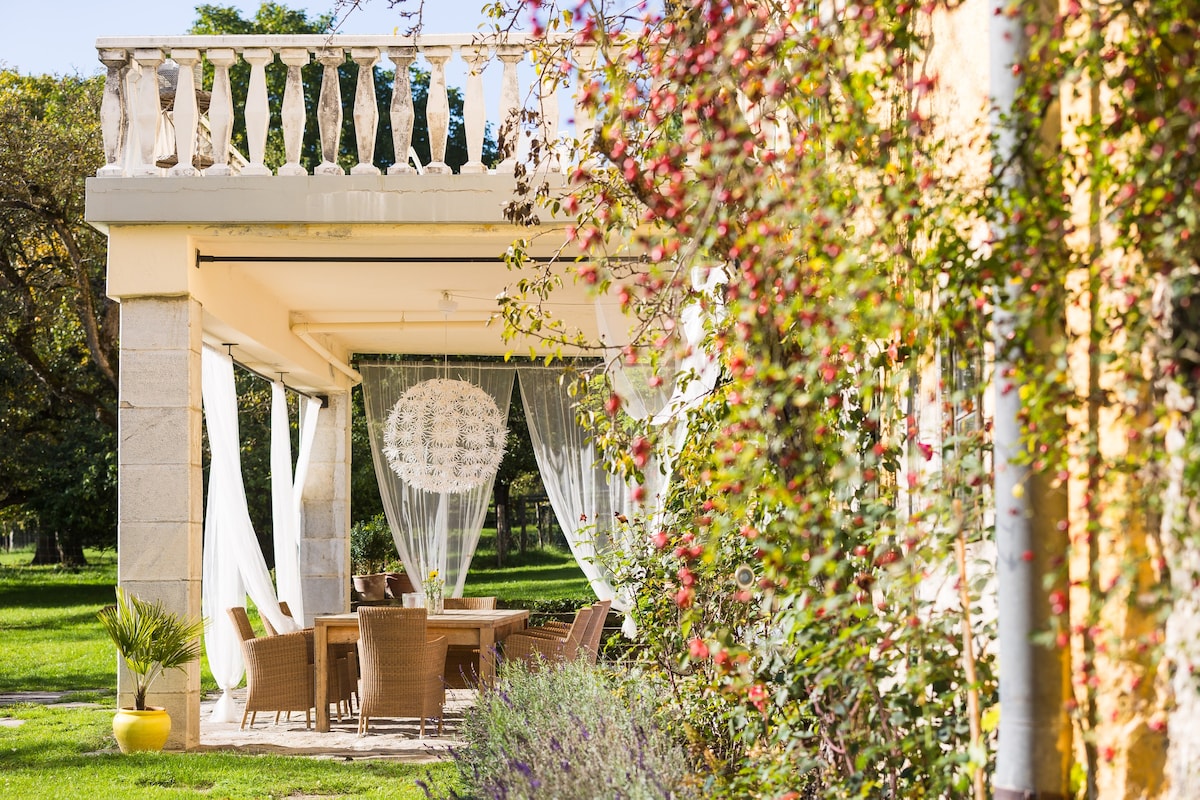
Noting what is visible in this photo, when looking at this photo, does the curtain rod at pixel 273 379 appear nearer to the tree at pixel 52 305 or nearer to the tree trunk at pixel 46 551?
the tree at pixel 52 305

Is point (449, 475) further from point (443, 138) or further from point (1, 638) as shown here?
point (1, 638)

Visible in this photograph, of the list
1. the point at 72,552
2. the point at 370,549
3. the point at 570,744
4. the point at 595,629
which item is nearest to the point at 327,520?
the point at 370,549

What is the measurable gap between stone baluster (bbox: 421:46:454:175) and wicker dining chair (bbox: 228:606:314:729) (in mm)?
3138

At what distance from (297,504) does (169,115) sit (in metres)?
4.48

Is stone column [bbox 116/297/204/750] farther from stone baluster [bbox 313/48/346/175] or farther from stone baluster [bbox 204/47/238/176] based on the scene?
stone baluster [bbox 313/48/346/175]

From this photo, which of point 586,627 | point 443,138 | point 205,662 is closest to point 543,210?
point 443,138

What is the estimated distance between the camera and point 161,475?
21.7 ft

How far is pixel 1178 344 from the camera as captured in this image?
1793 millimetres

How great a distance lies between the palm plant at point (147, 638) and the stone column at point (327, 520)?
14.3ft

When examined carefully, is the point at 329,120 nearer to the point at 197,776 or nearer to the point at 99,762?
the point at 197,776

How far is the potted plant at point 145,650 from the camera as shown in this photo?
626 centimetres

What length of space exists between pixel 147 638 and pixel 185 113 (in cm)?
284

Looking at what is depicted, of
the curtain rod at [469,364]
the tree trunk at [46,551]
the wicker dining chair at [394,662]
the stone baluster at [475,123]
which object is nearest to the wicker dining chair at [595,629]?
the wicker dining chair at [394,662]

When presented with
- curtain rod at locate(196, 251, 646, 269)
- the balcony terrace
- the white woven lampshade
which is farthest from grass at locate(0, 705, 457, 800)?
the white woven lampshade
